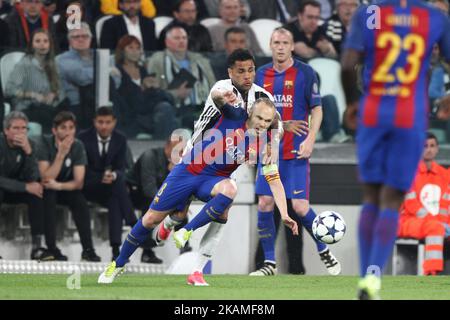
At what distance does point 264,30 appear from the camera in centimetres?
1509

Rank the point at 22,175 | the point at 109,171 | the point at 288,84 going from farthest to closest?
1. the point at 109,171
2. the point at 22,175
3. the point at 288,84

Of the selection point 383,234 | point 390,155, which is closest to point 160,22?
point 390,155

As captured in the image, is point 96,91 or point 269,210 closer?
point 269,210

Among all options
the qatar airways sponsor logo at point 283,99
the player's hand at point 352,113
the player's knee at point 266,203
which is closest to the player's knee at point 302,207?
the player's knee at point 266,203

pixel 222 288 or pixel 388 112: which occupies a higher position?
pixel 388 112

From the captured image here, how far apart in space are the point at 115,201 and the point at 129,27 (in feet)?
7.34

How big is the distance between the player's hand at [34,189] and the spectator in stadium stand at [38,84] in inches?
33.2

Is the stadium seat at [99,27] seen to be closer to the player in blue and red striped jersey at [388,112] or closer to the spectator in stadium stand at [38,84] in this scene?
the spectator in stadium stand at [38,84]

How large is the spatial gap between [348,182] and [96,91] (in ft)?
10.6

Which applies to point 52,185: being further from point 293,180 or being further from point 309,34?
point 309,34

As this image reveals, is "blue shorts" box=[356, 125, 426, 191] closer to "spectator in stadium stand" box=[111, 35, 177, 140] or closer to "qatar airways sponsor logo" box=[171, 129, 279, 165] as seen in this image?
"qatar airways sponsor logo" box=[171, 129, 279, 165]

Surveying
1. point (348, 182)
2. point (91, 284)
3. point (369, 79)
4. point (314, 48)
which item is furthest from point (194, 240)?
point (369, 79)

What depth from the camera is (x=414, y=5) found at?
7445 millimetres
